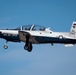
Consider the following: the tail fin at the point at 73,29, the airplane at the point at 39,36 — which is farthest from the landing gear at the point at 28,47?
the tail fin at the point at 73,29

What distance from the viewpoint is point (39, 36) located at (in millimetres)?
50594

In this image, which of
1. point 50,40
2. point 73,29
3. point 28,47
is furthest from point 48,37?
point 73,29

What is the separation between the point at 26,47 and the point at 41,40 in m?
2.02

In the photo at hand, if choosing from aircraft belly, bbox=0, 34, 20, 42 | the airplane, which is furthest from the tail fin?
aircraft belly, bbox=0, 34, 20, 42

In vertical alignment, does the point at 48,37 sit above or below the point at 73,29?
below

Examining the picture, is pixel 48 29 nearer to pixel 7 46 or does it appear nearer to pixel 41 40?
pixel 41 40

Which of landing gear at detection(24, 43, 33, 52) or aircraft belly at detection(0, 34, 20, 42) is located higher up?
aircraft belly at detection(0, 34, 20, 42)

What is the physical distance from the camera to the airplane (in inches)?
1970

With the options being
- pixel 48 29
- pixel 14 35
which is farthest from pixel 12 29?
pixel 48 29

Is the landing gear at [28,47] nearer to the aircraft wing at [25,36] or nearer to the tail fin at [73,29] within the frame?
the aircraft wing at [25,36]

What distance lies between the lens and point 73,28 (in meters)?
49.8

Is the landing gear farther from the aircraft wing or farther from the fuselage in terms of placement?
the fuselage

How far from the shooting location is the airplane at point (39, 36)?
50.0 metres

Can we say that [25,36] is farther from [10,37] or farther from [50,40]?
[50,40]
